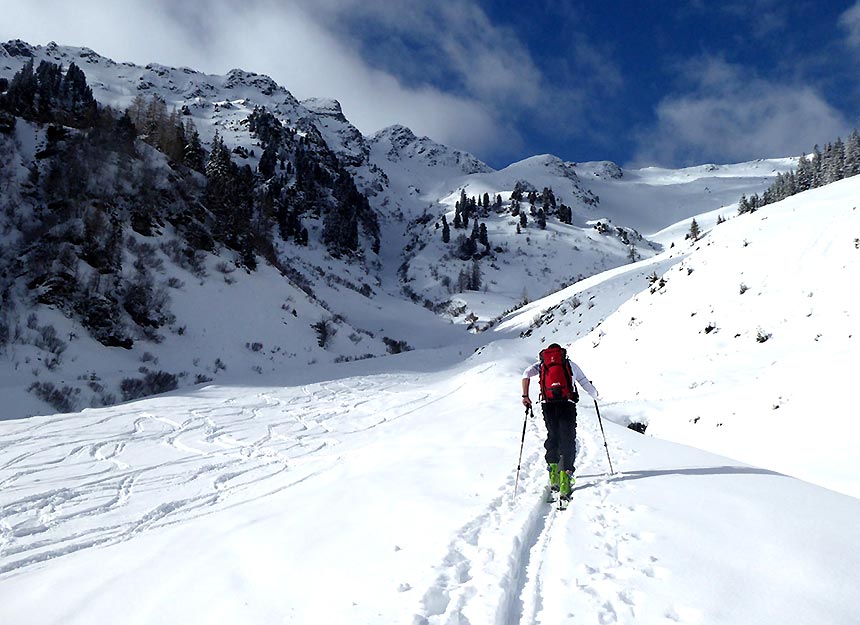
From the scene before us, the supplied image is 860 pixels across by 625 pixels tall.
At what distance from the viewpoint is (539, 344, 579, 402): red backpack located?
671 cm

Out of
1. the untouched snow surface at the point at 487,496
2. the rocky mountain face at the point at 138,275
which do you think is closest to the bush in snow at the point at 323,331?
the rocky mountain face at the point at 138,275

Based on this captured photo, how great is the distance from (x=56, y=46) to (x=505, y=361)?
200978 mm

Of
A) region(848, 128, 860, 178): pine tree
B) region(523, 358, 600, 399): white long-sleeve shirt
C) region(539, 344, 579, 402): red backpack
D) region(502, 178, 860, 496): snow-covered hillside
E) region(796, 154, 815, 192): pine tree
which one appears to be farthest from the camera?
region(796, 154, 815, 192): pine tree

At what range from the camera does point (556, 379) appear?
22.2 ft

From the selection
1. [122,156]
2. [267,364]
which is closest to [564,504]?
[267,364]

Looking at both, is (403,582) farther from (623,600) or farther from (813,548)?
(813,548)

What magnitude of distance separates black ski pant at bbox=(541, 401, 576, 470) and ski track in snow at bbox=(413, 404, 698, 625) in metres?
0.60

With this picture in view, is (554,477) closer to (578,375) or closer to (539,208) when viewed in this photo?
(578,375)

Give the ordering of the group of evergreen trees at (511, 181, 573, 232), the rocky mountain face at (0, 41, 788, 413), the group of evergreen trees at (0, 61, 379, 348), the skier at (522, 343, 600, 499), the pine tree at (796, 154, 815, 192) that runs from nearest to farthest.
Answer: the skier at (522, 343, 600, 499), the rocky mountain face at (0, 41, 788, 413), the group of evergreen trees at (0, 61, 379, 348), the pine tree at (796, 154, 815, 192), the group of evergreen trees at (511, 181, 573, 232)

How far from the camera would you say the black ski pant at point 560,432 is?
251 inches

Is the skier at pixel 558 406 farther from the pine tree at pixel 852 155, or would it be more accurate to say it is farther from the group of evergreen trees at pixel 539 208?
the group of evergreen trees at pixel 539 208

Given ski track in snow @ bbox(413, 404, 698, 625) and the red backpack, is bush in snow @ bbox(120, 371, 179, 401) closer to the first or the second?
the red backpack

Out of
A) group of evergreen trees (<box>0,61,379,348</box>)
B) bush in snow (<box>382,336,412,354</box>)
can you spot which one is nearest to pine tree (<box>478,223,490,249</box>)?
group of evergreen trees (<box>0,61,379,348</box>)

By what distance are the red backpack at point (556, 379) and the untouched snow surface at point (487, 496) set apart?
1.31m
